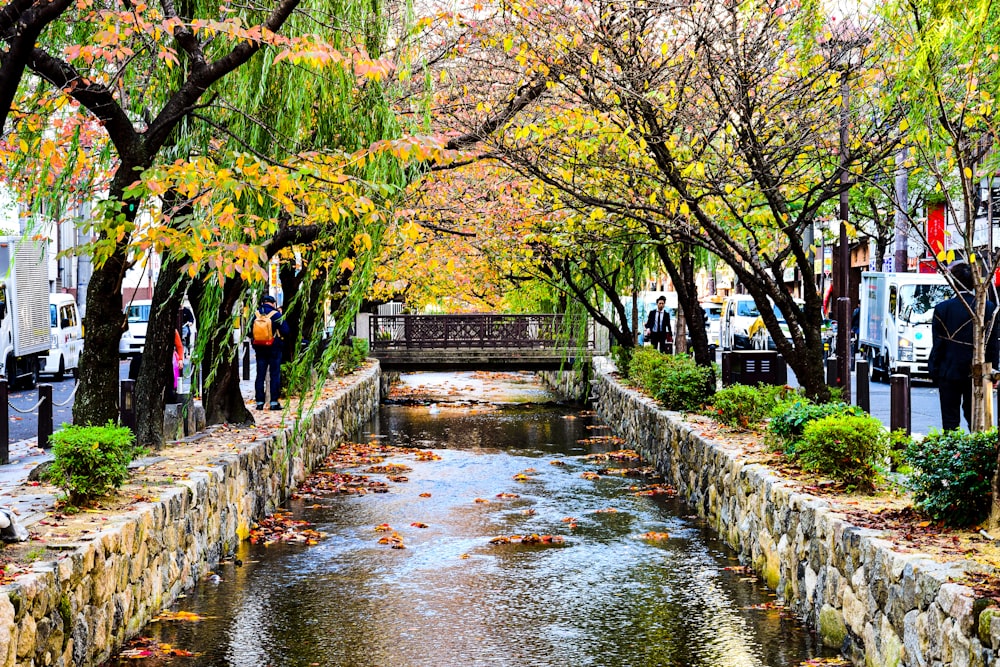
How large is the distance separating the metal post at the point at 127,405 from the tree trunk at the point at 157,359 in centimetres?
120

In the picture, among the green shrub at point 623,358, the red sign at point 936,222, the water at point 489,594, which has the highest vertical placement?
the red sign at point 936,222

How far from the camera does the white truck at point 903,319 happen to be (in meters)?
27.3

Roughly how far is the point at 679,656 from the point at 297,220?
5908 mm

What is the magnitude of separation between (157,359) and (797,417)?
6199 millimetres

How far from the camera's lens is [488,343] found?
30766 mm

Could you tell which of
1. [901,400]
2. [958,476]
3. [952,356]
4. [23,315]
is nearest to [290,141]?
[958,476]

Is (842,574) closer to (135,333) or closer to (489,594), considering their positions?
(489,594)

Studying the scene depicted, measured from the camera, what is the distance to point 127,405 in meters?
13.1

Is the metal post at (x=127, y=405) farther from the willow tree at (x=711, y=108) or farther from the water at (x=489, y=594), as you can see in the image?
the willow tree at (x=711, y=108)

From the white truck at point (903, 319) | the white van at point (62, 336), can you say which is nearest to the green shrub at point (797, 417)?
the white truck at point (903, 319)

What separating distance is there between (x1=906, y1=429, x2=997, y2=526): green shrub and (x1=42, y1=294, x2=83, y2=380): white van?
2510cm

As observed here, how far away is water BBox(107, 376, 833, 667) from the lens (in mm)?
7398

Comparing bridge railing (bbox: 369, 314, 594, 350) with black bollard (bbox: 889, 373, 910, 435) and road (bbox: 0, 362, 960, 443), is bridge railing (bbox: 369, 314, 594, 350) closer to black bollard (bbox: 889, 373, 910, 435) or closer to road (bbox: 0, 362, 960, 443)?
road (bbox: 0, 362, 960, 443)

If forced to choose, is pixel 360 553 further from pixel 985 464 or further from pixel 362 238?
pixel 985 464
